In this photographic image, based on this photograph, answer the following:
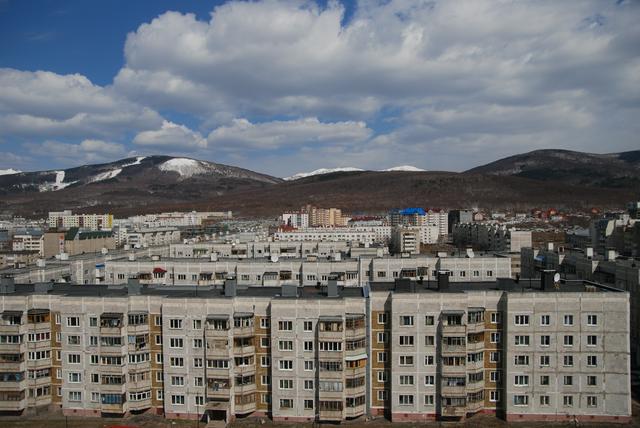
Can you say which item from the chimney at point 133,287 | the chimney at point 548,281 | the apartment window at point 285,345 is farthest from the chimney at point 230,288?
the chimney at point 548,281

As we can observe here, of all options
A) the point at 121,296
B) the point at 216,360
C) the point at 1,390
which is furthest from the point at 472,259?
the point at 1,390

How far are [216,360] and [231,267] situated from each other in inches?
907

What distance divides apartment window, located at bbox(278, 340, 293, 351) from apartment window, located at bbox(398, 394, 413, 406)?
331 inches

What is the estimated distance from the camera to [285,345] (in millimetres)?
35062

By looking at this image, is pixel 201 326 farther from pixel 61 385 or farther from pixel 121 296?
pixel 61 385

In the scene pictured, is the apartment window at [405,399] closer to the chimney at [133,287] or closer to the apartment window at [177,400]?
the apartment window at [177,400]

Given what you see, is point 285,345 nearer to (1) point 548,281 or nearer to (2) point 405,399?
(2) point 405,399

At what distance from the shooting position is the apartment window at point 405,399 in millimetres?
34938

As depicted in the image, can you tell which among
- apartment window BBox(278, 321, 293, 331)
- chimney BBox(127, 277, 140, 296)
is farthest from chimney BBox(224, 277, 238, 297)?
chimney BBox(127, 277, 140, 296)

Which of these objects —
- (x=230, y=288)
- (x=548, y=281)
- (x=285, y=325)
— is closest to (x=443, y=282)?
(x=548, y=281)

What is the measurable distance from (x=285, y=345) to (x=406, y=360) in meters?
8.57

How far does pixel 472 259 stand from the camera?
57594 mm

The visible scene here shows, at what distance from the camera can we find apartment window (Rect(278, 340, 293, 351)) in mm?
35031

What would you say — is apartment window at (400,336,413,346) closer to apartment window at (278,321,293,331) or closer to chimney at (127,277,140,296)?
apartment window at (278,321,293,331)
